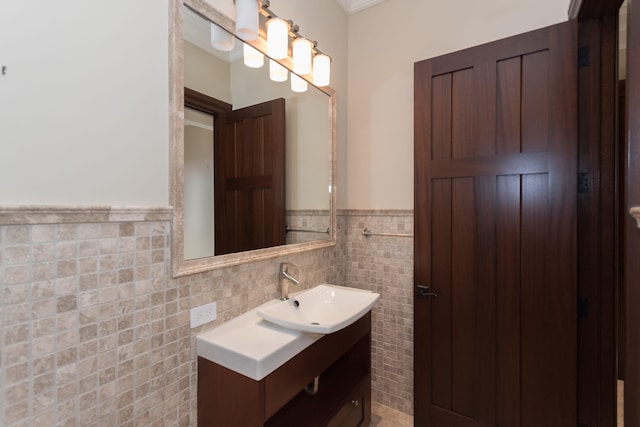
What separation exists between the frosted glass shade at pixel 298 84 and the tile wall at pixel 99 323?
Result: 1152mm

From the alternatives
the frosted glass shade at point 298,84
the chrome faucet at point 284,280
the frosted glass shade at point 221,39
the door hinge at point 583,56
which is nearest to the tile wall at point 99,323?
the chrome faucet at point 284,280

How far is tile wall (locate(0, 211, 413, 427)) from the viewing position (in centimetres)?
78

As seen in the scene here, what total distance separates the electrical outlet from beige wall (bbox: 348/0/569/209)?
51.5 inches

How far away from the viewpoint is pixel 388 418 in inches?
79.9

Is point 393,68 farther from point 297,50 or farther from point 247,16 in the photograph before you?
point 247,16

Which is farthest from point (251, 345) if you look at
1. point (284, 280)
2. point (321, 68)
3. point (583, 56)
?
point (583, 56)

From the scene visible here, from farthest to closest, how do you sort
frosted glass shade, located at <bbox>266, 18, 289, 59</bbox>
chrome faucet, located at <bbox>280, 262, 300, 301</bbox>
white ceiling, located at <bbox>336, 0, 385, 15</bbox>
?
1. white ceiling, located at <bbox>336, 0, 385, 15</bbox>
2. chrome faucet, located at <bbox>280, 262, 300, 301</bbox>
3. frosted glass shade, located at <bbox>266, 18, 289, 59</bbox>

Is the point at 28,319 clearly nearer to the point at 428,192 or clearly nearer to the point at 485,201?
the point at 428,192

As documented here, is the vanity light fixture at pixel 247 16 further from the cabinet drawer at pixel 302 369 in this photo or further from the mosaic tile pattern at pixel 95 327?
the cabinet drawer at pixel 302 369

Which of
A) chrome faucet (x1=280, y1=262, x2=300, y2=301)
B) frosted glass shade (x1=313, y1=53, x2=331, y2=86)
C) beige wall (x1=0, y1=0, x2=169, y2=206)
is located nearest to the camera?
beige wall (x1=0, y1=0, x2=169, y2=206)

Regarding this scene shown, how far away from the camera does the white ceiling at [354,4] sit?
7.11 feet

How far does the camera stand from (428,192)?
1.86 metres

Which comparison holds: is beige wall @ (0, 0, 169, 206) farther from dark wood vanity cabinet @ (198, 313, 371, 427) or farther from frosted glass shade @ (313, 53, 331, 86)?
frosted glass shade @ (313, 53, 331, 86)

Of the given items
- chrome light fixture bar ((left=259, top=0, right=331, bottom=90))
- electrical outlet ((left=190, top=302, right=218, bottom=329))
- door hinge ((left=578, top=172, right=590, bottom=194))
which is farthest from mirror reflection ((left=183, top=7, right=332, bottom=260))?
door hinge ((left=578, top=172, right=590, bottom=194))
